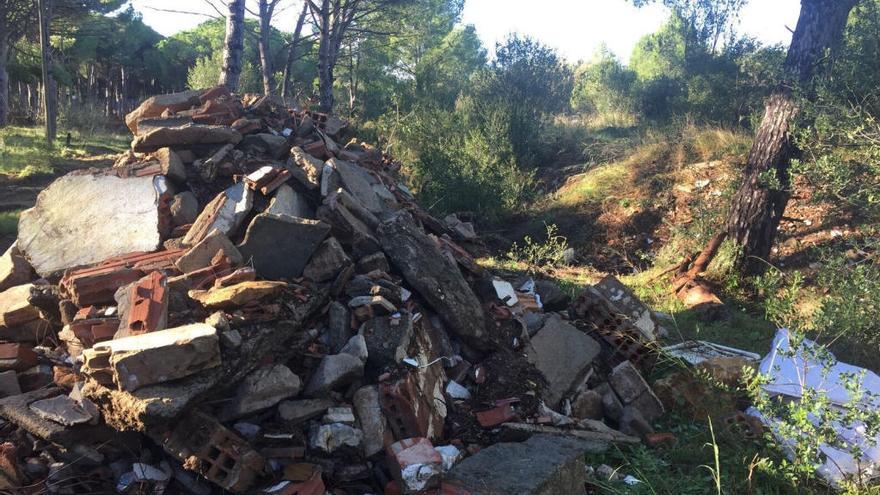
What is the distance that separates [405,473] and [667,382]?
2.53m

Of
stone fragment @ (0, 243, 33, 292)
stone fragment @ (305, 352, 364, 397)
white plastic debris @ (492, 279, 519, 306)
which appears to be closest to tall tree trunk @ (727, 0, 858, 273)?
white plastic debris @ (492, 279, 519, 306)

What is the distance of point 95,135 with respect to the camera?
53.5 ft

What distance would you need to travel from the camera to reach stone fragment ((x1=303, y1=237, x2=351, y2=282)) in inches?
165

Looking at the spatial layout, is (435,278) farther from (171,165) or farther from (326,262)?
(171,165)

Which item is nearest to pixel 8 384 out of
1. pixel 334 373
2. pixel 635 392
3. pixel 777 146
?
pixel 334 373

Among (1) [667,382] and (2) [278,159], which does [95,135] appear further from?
(1) [667,382]

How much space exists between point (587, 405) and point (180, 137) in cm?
Result: 423

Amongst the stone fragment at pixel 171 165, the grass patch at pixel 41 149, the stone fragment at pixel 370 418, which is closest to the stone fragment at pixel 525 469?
the stone fragment at pixel 370 418

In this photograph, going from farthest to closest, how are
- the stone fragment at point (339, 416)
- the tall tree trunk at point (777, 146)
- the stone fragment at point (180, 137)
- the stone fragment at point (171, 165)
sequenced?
the tall tree trunk at point (777, 146) → the stone fragment at point (180, 137) → the stone fragment at point (171, 165) → the stone fragment at point (339, 416)

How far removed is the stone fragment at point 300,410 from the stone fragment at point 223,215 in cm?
150

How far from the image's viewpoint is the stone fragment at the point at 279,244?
13.6 feet

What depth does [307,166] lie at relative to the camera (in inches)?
204

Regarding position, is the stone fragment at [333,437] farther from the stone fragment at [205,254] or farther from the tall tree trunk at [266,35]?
the tall tree trunk at [266,35]

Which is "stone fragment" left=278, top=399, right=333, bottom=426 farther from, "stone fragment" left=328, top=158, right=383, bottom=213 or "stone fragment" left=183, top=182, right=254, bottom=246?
"stone fragment" left=328, top=158, right=383, bottom=213
